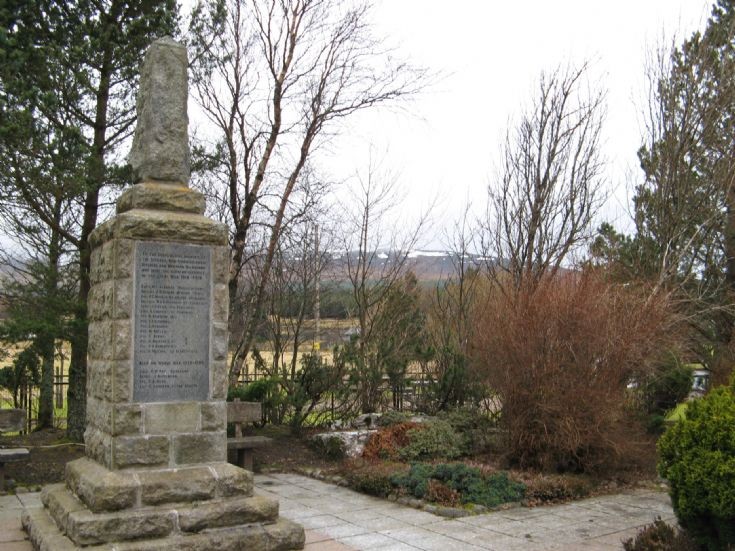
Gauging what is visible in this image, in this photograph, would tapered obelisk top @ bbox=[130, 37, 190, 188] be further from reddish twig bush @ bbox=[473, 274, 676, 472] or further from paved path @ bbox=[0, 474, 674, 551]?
reddish twig bush @ bbox=[473, 274, 676, 472]

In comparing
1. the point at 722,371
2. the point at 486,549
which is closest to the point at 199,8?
the point at 486,549

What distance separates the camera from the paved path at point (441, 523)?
22.2ft

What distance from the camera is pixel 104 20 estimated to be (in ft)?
36.5

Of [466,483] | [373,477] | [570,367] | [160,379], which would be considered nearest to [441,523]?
[466,483]

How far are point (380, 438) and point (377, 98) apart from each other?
6.79m

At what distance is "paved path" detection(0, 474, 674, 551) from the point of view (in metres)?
6.77

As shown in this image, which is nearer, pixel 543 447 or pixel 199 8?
pixel 543 447

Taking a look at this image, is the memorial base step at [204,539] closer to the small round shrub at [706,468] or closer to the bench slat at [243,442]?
the small round shrub at [706,468]

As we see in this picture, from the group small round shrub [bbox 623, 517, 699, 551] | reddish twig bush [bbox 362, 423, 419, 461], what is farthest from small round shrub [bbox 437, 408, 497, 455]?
small round shrub [bbox 623, 517, 699, 551]

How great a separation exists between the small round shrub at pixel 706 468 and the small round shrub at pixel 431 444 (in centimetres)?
500

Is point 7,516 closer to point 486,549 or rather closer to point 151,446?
point 151,446

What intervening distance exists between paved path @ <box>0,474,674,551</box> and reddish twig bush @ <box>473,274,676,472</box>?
36.1 inches

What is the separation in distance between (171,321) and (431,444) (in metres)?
5.55

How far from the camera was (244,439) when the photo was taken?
10375mm
